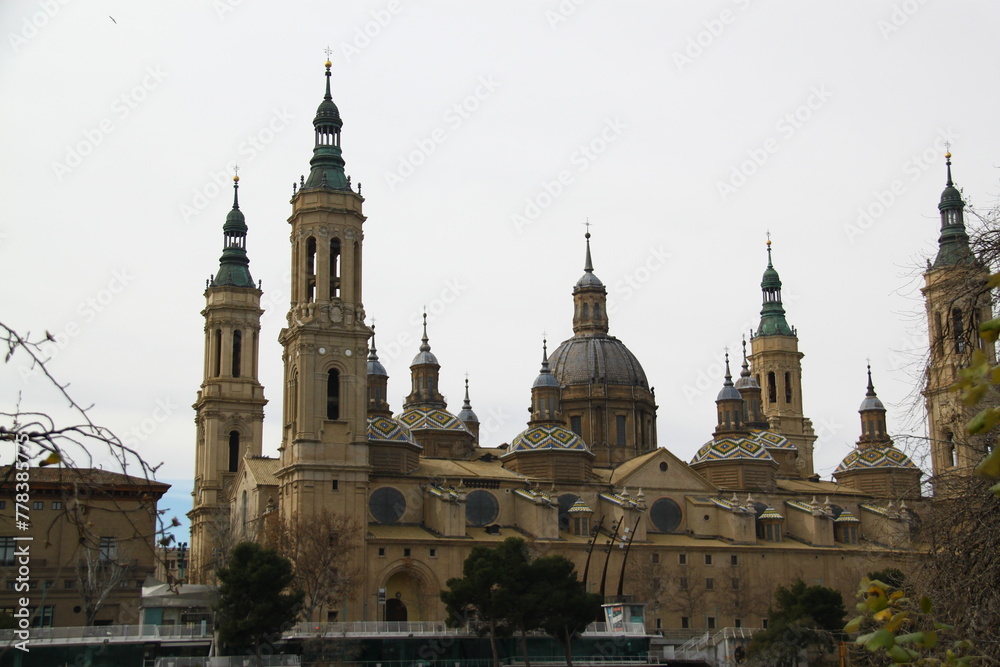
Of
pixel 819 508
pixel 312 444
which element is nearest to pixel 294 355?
pixel 312 444

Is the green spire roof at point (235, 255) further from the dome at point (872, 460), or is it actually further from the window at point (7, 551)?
the dome at point (872, 460)

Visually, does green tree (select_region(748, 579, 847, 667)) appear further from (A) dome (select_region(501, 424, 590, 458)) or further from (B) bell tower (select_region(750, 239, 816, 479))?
(B) bell tower (select_region(750, 239, 816, 479))

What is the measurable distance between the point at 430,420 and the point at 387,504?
573 inches

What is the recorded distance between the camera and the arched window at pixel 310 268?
7131cm

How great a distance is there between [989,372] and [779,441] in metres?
89.4

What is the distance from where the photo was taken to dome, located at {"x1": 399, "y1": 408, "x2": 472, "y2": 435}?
85.2 m

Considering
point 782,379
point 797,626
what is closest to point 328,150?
point 797,626

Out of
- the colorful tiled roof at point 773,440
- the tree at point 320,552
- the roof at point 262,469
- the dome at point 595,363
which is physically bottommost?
the tree at point 320,552

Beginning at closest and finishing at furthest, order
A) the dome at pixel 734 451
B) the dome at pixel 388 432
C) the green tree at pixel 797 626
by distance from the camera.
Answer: the green tree at pixel 797 626
the dome at pixel 388 432
the dome at pixel 734 451

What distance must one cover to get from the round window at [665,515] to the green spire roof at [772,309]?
30.0 metres

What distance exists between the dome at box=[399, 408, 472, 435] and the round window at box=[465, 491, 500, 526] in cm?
1186

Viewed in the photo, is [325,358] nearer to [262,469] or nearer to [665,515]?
[262,469]

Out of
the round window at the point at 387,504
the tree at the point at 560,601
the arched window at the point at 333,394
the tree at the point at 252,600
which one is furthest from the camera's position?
the round window at the point at 387,504

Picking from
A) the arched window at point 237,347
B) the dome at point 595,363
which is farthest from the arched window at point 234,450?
the dome at point 595,363
